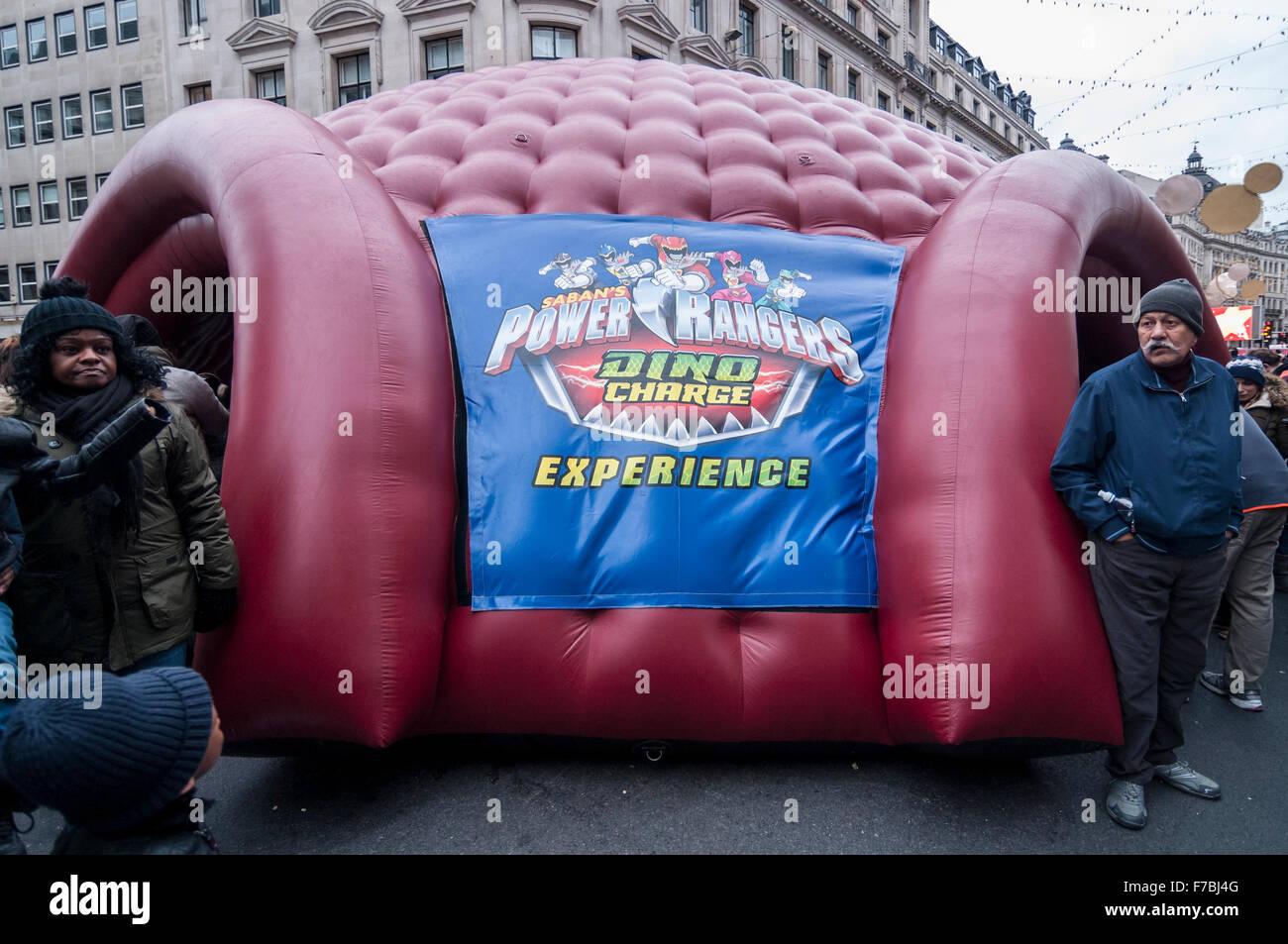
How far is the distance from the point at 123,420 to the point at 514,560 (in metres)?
1.29

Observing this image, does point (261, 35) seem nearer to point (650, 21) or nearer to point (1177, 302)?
point (650, 21)

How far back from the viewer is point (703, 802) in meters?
2.57

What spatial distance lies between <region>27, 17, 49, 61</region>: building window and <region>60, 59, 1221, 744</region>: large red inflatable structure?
27766mm

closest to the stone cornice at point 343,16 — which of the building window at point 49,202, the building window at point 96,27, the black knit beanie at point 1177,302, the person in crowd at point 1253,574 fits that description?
the building window at point 96,27

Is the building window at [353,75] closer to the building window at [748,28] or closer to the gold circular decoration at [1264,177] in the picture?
the building window at [748,28]

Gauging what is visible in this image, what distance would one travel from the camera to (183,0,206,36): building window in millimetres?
19062

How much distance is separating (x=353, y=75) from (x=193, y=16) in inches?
255

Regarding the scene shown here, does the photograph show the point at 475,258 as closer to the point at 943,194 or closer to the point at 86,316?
the point at 86,316

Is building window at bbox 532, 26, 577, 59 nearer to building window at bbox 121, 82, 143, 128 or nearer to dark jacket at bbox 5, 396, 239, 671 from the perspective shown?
building window at bbox 121, 82, 143, 128

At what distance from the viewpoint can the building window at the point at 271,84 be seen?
17.7 metres

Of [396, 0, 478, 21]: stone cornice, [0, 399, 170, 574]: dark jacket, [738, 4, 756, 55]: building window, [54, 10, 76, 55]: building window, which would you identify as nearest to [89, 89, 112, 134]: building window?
[54, 10, 76, 55]: building window

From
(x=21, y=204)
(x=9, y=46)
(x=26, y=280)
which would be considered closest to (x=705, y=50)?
(x=21, y=204)

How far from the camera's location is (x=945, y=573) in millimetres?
2477

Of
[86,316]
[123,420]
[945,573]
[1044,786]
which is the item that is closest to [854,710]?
[945,573]
